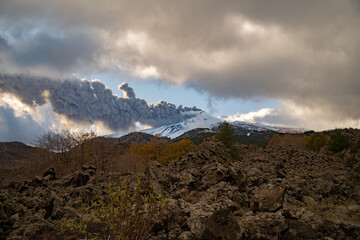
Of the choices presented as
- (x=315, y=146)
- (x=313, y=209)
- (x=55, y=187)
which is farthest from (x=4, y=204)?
(x=315, y=146)

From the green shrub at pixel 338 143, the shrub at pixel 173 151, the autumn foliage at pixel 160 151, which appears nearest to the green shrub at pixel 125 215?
the shrub at pixel 173 151

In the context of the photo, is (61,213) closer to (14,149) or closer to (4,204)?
(4,204)

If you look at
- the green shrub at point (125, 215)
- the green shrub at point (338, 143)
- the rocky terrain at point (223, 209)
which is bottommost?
the rocky terrain at point (223, 209)

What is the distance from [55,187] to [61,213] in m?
6.67

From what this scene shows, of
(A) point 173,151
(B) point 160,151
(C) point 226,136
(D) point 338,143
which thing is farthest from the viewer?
(A) point 173,151

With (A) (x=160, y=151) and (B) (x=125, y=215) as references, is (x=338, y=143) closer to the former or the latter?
(A) (x=160, y=151)

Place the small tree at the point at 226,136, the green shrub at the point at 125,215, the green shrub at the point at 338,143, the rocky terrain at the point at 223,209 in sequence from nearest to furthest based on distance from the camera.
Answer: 1. the green shrub at the point at 125,215
2. the rocky terrain at the point at 223,209
3. the small tree at the point at 226,136
4. the green shrub at the point at 338,143

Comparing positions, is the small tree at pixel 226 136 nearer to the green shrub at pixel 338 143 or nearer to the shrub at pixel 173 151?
the shrub at pixel 173 151

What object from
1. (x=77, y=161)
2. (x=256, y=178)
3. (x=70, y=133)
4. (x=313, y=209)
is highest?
(x=70, y=133)

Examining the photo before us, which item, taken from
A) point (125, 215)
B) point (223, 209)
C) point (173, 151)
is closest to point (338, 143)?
point (173, 151)

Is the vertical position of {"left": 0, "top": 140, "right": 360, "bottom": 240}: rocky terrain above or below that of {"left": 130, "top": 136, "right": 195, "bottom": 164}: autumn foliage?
below

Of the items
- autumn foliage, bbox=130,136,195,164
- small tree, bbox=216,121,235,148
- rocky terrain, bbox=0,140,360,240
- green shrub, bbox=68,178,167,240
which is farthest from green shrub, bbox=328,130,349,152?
green shrub, bbox=68,178,167,240

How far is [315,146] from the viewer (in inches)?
2977

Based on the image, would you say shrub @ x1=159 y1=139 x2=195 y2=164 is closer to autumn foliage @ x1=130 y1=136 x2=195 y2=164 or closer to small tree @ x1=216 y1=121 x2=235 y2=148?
autumn foliage @ x1=130 y1=136 x2=195 y2=164
